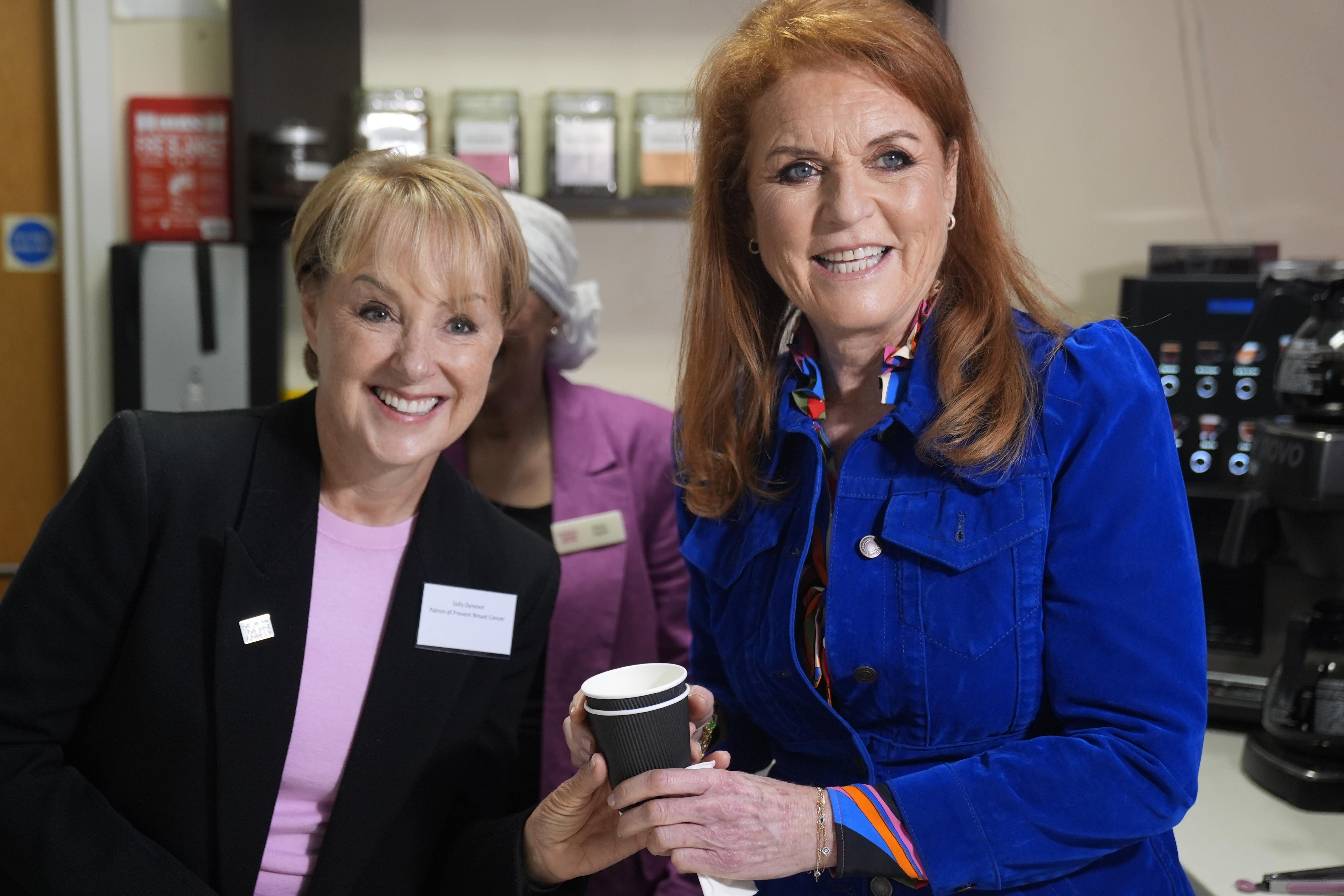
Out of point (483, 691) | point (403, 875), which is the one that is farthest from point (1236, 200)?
point (403, 875)

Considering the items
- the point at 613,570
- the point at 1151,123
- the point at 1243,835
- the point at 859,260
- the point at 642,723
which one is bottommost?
the point at 1243,835

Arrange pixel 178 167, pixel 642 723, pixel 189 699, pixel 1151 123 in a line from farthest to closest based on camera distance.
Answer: pixel 178 167, pixel 1151 123, pixel 189 699, pixel 642 723

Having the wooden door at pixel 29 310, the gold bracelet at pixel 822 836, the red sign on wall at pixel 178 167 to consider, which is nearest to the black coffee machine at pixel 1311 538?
the gold bracelet at pixel 822 836

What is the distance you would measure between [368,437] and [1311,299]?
4.89 ft

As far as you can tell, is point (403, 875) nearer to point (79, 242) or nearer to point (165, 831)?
point (165, 831)

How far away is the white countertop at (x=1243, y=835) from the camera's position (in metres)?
1.49

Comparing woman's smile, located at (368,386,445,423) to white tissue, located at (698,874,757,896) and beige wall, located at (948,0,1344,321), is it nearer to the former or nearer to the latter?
white tissue, located at (698,874,757,896)

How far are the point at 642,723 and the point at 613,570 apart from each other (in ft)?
3.85

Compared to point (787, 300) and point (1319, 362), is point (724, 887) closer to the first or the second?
point (787, 300)

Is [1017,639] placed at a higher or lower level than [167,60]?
lower

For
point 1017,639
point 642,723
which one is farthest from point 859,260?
point 642,723

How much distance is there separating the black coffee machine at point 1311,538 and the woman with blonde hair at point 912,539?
22.9 inches

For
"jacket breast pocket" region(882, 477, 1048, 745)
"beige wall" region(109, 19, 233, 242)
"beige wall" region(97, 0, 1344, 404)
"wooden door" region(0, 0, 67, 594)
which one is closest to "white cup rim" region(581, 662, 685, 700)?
"jacket breast pocket" region(882, 477, 1048, 745)

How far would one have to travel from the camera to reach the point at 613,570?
2.27m
